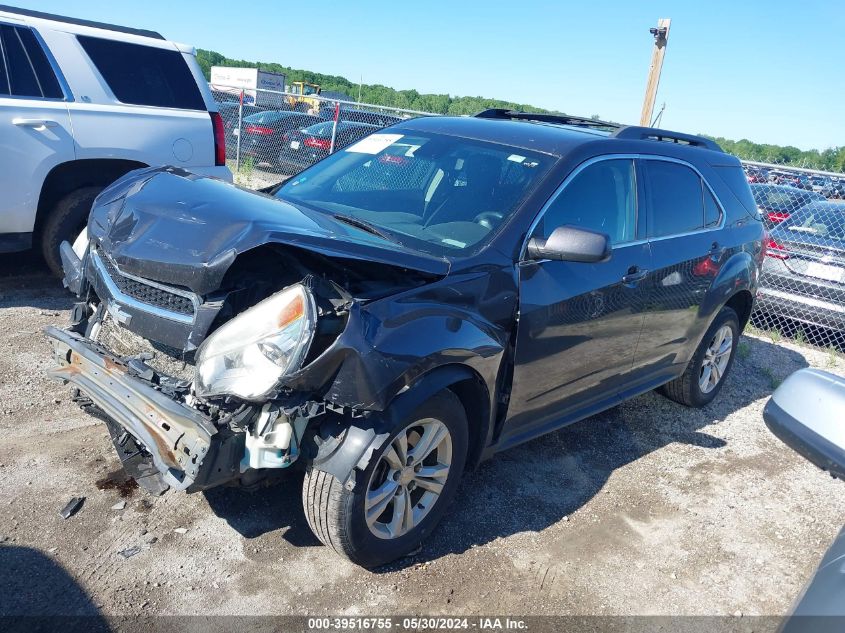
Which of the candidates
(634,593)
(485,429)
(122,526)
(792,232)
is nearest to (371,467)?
(485,429)

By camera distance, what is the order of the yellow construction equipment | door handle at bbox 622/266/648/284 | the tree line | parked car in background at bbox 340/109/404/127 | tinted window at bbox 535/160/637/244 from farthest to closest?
the tree line → parked car in background at bbox 340/109/404/127 → the yellow construction equipment → door handle at bbox 622/266/648/284 → tinted window at bbox 535/160/637/244

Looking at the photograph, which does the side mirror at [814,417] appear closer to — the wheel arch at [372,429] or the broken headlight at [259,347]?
the wheel arch at [372,429]

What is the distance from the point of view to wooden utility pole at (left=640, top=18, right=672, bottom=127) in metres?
8.95

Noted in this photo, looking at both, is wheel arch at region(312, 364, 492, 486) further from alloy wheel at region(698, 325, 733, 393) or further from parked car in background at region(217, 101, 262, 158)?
parked car in background at region(217, 101, 262, 158)

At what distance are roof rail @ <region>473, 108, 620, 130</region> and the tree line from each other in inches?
1317

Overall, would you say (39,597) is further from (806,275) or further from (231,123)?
(231,123)

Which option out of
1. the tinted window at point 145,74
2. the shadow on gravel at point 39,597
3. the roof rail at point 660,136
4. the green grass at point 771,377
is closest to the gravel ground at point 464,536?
the shadow on gravel at point 39,597

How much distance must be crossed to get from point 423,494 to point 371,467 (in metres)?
0.54

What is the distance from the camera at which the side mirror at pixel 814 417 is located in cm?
183

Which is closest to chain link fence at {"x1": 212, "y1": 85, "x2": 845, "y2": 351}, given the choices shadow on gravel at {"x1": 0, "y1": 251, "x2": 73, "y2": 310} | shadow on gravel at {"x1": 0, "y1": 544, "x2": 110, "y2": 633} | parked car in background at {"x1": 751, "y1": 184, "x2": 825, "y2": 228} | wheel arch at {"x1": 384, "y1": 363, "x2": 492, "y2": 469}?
parked car in background at {"x1": 751, "y1": 184, "x2": 825, "y2": 228}

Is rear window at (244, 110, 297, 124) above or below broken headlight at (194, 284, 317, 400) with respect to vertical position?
above

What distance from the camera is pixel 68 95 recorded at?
5531 millimetres

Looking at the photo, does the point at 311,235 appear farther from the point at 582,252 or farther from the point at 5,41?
the point at 5,41

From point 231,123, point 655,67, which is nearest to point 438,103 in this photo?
point 231,123
